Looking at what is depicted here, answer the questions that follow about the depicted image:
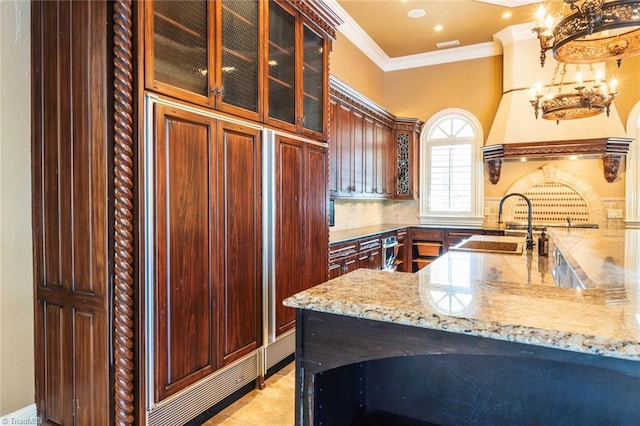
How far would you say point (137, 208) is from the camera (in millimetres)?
1779

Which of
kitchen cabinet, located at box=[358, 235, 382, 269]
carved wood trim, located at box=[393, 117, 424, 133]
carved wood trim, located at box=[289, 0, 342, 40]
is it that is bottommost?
kitchen cabinet, located at box=[358, 235, 382, 269]

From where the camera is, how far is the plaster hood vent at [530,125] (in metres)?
5.07

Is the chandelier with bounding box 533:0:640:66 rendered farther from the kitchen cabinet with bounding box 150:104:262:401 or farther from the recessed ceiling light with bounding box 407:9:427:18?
the recessed ceiling light with bounding box 407:9:427:18

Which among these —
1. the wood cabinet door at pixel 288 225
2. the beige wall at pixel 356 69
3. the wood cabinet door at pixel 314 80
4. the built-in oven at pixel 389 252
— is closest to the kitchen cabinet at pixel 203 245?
the wood cabinet door at pixel 288 225

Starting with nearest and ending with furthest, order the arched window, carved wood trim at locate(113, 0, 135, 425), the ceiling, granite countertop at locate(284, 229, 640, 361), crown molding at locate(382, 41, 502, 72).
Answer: granite countertop at locate(284, 229, 640, 361)
carved wood trim at locate(113, 0, 135, 425)
the ceiling
crown molding at locate(382, 41, 502, 72)
the arched window

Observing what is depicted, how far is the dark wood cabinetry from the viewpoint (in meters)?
4.33

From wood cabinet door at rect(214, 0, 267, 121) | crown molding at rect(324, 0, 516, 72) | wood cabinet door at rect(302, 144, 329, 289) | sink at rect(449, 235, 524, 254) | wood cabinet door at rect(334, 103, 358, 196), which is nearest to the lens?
wood cabinet door at rect(214, 0, 267, 121)

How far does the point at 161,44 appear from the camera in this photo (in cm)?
190

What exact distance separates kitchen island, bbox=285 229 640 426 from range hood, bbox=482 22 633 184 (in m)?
4.49

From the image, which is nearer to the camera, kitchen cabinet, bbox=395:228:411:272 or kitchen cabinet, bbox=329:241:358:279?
kitchen cabinet, bbox=329:241:358:279

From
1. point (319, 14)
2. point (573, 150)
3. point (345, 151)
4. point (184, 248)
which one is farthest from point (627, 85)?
point (184, 248)

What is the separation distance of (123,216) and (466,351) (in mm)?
1553

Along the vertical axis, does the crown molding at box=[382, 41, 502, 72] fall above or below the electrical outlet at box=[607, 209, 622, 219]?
above

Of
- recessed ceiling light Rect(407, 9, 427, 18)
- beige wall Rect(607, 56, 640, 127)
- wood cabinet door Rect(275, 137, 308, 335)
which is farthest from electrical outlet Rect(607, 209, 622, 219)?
wood cabinet door Rect(275, 137, 308, 335)
